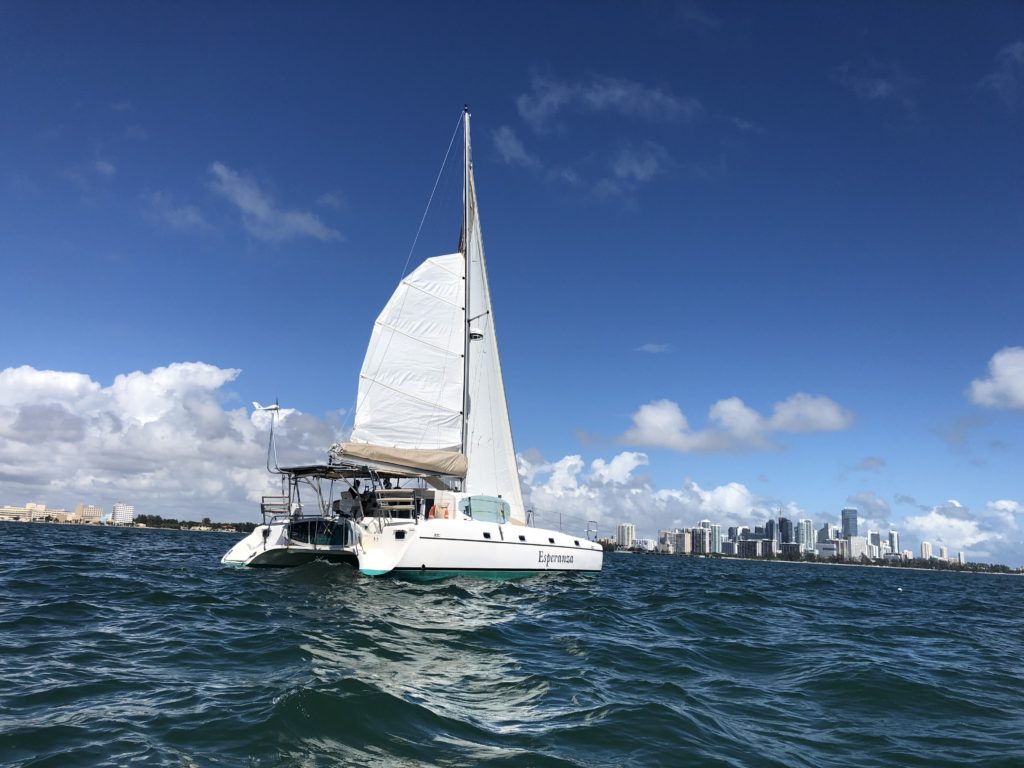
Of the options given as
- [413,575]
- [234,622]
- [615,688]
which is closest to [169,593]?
[234,622]

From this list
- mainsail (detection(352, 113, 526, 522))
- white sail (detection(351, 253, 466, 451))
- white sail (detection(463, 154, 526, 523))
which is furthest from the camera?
white sail (detection(463, 154, 526, 523))

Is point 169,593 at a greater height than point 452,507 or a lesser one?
lesser

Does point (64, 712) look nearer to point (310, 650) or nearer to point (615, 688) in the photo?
point (310, 650)

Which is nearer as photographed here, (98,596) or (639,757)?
(639,757)

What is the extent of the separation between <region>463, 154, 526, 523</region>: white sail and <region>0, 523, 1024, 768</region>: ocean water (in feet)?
39.1

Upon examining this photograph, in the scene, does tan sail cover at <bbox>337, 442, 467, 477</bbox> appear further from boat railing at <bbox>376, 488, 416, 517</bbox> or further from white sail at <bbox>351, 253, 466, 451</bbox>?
white sail at <bbox>351, 253, 466, 451</bbox>

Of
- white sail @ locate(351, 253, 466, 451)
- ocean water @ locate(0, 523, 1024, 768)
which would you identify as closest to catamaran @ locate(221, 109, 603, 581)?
white sail @ locate(351, 253, 466, 451)

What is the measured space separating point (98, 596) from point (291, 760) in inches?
484

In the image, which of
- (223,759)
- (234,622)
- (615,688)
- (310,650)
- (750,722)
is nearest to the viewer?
(223,759)

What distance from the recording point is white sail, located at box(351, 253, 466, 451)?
1038 inches

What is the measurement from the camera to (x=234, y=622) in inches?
496

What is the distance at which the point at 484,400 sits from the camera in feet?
97.1

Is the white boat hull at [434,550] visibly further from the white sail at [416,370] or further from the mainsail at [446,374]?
the white sail at [416,370]

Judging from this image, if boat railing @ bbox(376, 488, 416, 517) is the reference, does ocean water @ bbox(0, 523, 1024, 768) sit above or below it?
below
